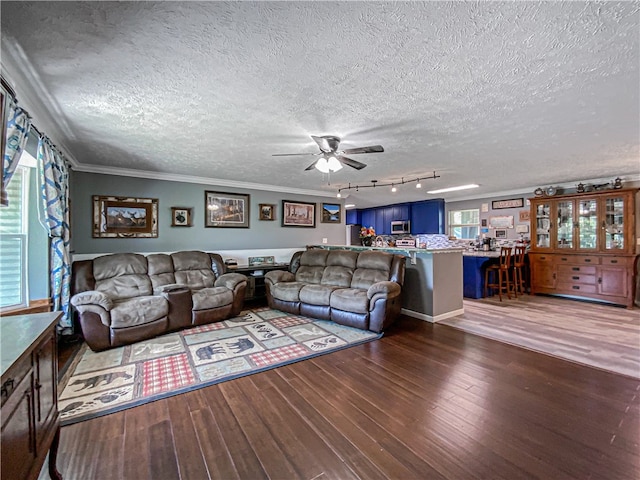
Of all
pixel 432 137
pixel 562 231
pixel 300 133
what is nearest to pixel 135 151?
pixel 300 133

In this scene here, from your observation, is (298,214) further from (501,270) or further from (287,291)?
(501,270)

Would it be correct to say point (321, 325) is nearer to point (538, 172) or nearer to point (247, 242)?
point (247, 242)

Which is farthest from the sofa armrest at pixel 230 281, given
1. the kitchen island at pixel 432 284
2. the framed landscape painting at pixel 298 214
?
the kitchen island at pixel 432 284

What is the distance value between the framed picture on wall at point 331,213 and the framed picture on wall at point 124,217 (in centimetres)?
365

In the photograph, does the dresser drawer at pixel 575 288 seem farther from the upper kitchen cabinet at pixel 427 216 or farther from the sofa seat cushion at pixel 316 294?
the sofa seat cushion at pixel 316 294

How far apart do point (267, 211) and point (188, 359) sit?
374 centimetres

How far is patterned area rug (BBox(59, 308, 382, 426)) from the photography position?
7.45ft

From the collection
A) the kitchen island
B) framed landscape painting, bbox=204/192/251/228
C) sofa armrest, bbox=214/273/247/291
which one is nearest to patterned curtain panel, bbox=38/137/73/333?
sofa armrest, bbox=214/273/247/291

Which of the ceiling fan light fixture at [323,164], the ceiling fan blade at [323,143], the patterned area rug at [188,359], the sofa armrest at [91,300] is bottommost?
the patterned area rug at [188,359]

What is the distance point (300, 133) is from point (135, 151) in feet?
7.55

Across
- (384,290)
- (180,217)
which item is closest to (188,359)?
(384,290)

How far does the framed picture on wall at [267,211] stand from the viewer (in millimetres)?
6125

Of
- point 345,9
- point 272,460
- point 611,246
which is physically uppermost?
point 345,9

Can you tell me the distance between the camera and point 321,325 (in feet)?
13.3
